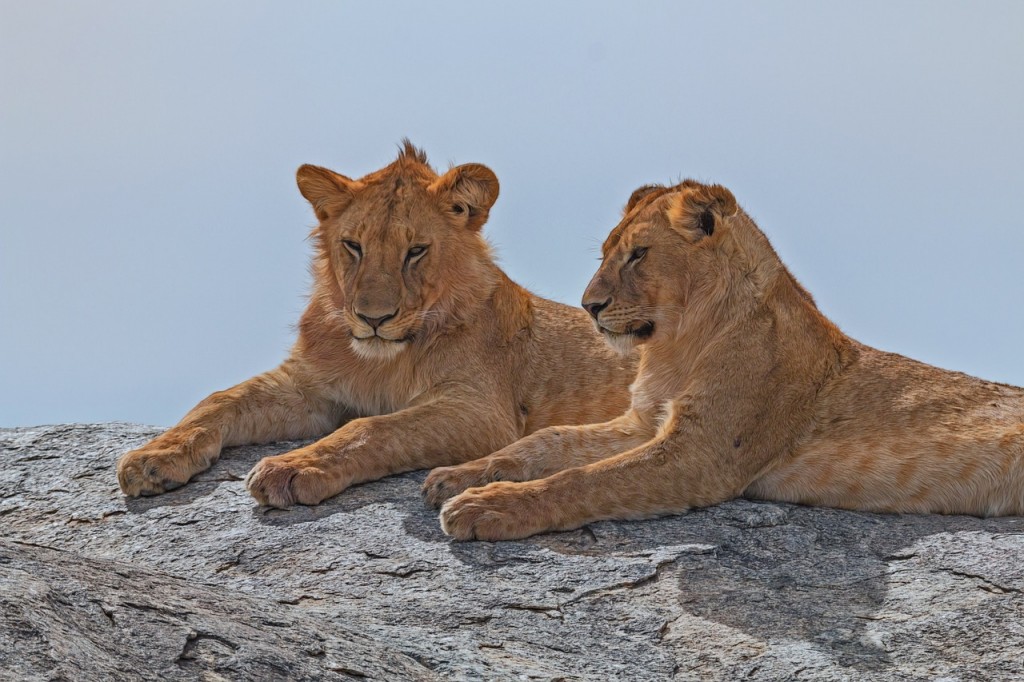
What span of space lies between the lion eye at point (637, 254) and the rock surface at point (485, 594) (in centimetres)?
108

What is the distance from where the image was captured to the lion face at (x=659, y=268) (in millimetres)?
5484

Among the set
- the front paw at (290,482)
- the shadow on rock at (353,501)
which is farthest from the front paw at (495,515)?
the front paw at (290,482)

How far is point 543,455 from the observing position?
18.2 ft

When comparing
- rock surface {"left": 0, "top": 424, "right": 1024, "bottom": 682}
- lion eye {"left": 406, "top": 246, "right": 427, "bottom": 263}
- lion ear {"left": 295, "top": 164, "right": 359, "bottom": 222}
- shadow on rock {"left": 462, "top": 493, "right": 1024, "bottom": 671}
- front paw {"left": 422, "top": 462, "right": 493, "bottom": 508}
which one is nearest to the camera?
rock surface {"left": 0, "top": 424, "right": 1024, "bottom": 682}

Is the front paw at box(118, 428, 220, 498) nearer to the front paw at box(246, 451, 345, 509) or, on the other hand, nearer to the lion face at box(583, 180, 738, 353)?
the front paw at box(246, 451, 345, 509)

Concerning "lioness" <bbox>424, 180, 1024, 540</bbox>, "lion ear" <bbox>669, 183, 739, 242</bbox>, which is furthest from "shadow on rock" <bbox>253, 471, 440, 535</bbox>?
"lion ear" <bbox>669, 183, 739, 242</bbox>

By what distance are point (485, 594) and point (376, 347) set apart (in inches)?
65.6

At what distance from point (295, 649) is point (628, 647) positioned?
1.15m

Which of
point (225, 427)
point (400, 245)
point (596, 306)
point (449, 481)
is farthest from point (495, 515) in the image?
point (225, 427)

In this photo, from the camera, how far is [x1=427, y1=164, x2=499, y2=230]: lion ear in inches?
245

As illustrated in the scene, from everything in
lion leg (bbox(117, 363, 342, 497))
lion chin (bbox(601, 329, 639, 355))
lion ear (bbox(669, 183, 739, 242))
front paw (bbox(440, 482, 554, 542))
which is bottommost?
front paw (bbox(440, 482, 554, 542))

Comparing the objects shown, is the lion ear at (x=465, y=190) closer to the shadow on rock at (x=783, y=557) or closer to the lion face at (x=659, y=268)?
the lion face at (x=659, y=268)

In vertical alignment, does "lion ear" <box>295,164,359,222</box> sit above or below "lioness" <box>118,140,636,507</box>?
above

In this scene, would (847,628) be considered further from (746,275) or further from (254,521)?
(254,521)
